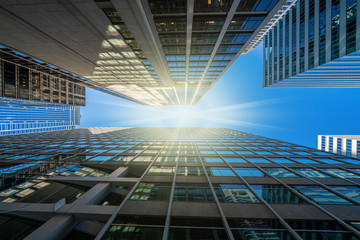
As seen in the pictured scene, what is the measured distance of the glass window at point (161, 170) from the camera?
13788 mm

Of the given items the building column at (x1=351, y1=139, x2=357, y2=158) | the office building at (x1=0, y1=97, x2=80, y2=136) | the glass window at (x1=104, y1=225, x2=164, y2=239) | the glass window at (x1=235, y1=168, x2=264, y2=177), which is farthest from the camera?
the office building at (x1=0, y1=97, x2=80, y2=136)

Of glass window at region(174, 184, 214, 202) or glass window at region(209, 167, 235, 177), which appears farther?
glass window at region(209, 167, 235, 177)

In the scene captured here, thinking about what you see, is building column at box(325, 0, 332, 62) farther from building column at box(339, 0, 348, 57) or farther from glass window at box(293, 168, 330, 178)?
glass window at box(293, 168, 330, 178)

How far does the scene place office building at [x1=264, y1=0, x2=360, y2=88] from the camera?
118 feet

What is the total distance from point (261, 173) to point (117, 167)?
15118 mm

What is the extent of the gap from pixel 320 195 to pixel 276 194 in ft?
10.1

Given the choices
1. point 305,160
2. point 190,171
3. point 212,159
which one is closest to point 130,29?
point 190,171

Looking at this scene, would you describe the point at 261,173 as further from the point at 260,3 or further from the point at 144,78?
the point at 144,78

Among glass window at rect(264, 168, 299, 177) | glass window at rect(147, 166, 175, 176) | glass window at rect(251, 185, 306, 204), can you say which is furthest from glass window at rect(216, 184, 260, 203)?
glass window at rect(147, 166, 175, 176)

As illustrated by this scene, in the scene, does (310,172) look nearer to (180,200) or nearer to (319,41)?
(180,200)

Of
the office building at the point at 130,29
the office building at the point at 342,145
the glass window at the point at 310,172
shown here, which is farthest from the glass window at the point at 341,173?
the office building at the point at 342,145

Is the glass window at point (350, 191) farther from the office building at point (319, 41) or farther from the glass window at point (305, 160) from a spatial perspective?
the office building at point (319, 41)

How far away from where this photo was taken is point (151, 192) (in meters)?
10.9

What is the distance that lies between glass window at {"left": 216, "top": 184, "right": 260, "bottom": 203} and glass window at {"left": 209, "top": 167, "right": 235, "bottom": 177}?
1728 mm
